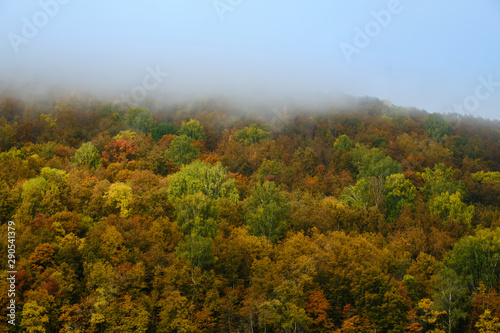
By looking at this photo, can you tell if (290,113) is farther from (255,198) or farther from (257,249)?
(257,249)

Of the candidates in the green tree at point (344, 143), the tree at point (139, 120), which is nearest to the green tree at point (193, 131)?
the tree at point (139, 120)

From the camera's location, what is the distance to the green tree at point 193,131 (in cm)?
12950

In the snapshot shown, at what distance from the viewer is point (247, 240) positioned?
66.8 m

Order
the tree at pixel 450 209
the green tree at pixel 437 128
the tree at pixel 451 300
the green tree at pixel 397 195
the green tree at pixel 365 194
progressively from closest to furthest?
the tree at pixel 451 300
the tree at pixel 450 209
the green tree at pixel 365 194
the green tree at pixel 397 195
the green tree at pixel 437 128

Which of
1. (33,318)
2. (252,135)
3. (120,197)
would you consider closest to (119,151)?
(120,197)

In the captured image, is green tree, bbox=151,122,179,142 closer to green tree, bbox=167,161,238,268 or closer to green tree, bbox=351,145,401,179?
green tree, bbox=167,161,238,268

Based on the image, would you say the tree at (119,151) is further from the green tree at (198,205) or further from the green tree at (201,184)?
the green tree at (198,205)

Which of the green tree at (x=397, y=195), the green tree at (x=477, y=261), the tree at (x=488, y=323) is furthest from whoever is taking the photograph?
the green tree at (x=397, y=195)

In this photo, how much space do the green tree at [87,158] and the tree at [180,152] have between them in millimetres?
14559

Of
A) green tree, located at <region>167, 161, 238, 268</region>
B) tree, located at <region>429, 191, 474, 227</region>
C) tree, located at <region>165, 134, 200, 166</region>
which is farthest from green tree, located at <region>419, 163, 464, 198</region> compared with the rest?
tree, located at <region>165, 134, 200, 166</region>

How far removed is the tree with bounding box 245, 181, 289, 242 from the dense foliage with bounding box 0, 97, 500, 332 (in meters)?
0.24

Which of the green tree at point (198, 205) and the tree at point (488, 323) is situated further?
the green tree at point (198, 205)

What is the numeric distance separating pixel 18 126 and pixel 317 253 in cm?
9026

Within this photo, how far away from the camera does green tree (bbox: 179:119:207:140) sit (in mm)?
129500
